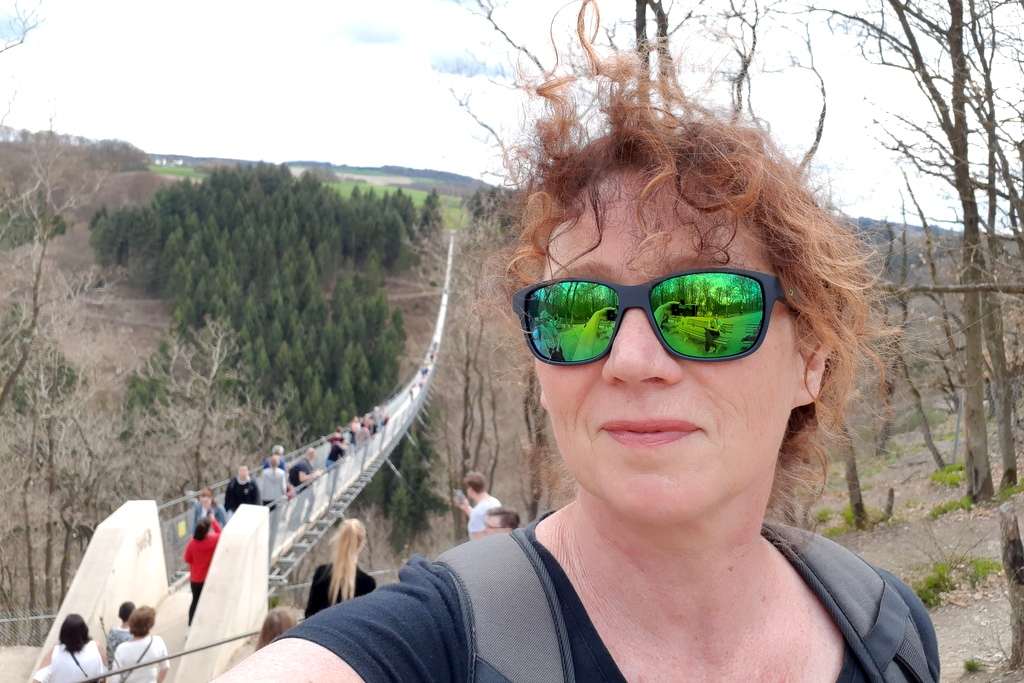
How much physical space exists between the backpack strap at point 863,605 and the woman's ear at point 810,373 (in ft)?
0.89

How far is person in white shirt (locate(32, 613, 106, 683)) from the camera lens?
5668 millimetres

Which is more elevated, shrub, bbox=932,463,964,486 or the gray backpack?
the gray backpack

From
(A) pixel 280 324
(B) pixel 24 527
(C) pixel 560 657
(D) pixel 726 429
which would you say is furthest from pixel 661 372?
(A) pixel 280 324

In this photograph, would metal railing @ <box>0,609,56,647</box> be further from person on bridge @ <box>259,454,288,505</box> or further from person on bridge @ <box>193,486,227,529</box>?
person on bridge @ <box>259,454,288,505</box>

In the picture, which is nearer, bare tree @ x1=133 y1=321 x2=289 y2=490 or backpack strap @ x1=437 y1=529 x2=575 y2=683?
backpack strap @ x1=437 y1=529 x2=575 y2=683

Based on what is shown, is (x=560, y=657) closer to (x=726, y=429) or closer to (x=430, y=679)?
(x=430, y=679)

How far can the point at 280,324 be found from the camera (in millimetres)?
57844

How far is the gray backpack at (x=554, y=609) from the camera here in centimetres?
110

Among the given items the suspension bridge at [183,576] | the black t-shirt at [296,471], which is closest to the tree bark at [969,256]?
the suspension bridge at [183,576]

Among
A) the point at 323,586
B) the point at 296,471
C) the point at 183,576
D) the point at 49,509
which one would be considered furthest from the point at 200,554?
the point at 49,509

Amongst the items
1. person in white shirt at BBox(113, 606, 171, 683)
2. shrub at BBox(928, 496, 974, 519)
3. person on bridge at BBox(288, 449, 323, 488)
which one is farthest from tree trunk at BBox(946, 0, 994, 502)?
person on bridge at BBox(288, 449, 323, 488)

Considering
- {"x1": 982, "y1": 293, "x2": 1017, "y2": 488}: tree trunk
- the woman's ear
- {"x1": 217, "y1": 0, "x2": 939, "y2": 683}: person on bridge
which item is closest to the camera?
{"x1": 217, "y1": 0, "x2": 939, "y2": 683}: person on bridge

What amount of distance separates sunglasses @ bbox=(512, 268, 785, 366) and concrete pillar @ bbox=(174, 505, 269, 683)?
8.50 metres

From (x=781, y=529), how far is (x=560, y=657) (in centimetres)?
59
